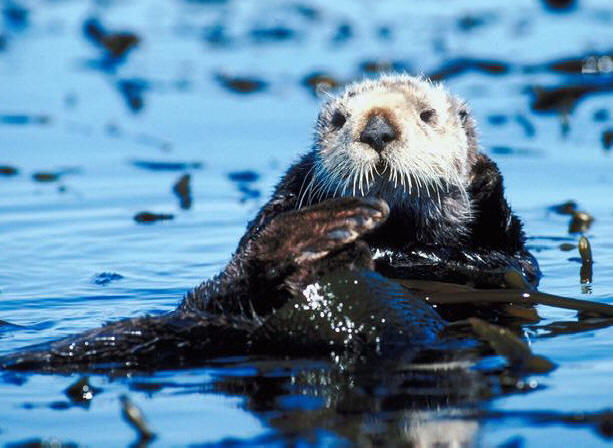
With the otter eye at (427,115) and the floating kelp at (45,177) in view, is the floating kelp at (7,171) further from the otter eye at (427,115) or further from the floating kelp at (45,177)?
the otter eye at (427,115)

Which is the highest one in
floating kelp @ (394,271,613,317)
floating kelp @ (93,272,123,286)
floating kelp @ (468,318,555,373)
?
floating kelp @ (93,272,123,286)

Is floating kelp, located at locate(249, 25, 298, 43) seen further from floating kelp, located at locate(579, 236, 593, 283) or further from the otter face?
floating kelp, located at locate(579, 236, 593, 283)

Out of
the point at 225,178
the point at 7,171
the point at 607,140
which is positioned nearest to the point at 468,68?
the point at 607,140

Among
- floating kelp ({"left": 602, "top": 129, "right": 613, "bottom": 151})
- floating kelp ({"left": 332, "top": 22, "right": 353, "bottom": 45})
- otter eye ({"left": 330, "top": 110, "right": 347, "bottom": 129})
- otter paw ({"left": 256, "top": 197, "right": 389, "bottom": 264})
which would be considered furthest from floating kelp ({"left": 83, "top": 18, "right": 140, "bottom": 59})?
otter paw ({"left": 256, "top": 197, "right": 389, "bottom": 264})

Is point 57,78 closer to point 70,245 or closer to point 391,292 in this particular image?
point 70,245

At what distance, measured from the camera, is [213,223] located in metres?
7.14

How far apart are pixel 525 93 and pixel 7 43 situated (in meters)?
5.70

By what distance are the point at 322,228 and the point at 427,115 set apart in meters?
1.31

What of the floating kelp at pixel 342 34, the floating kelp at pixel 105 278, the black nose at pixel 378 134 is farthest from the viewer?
the floating kelp at pixel 342 34

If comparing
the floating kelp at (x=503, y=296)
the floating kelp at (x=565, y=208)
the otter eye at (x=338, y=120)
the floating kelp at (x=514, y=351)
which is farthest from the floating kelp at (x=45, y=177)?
the floating kelp at (x=514, y=351)

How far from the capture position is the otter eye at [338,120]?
5395 millimetres

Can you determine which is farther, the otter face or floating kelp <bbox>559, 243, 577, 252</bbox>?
floating kelp <bbox>559, 243, 577, 252</bbox>

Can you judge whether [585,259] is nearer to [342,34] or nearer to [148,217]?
[148,217]

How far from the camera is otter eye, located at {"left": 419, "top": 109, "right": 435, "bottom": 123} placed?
17.6ft
